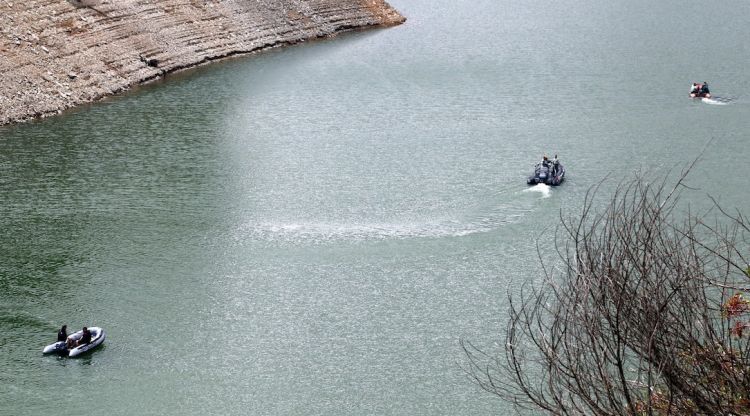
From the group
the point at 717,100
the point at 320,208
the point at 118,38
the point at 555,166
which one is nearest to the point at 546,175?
the point at 555,166

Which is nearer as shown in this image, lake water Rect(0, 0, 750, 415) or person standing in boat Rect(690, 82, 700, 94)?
lake water Rect(0, 0, 750, 415)

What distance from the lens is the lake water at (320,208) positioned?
36.1 m

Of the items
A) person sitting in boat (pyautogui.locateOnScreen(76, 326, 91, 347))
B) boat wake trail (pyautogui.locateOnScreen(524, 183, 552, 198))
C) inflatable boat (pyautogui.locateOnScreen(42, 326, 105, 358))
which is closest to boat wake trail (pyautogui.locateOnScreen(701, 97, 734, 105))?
boat wake trail (pyautogui.locateOnScreen(524, 183, 552, 198))

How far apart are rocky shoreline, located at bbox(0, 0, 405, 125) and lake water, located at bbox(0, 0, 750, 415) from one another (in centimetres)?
297

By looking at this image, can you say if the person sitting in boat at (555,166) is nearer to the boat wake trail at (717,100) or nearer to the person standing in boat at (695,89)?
the boat wake trail at (717,100)

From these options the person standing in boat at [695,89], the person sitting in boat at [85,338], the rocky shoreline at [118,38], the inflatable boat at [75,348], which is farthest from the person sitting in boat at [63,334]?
the person standing in boat at [695,89]

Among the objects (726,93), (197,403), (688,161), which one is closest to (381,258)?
(197,403)

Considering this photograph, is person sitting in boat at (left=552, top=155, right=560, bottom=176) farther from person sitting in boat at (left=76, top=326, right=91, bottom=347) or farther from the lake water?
person sitting in boat at (left=76, top=326, right=91, bottom=347)

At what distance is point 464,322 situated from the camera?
127ft

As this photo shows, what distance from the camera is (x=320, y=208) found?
5212 centimetres

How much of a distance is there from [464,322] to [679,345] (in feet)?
61.0

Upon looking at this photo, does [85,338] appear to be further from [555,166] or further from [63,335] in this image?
[555,166]

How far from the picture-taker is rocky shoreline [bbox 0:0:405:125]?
7338 centimetres

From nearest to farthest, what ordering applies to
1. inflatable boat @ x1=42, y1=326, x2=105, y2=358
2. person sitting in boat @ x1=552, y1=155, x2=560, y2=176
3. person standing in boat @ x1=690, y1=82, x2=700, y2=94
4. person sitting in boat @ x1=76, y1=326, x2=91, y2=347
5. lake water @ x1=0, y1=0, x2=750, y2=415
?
lake water @ x1=0, y1=0, x2=750, y2=415
inflatable boat @ x1=42, y1=326, x2=105, y2=358
person sitting in boat @ x1=76, y1=326, x2=91, y2=347
person sitting in boat @ x1=552, y1=155, x2=560, y2=176
person standing in boat @ x1=690, y1=82, x2=700, y2=94
